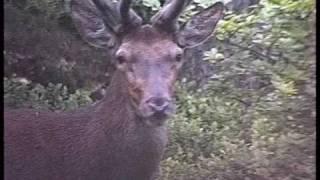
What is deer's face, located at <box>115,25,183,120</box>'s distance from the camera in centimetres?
391

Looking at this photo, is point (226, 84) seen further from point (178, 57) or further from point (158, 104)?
point (158, 104)

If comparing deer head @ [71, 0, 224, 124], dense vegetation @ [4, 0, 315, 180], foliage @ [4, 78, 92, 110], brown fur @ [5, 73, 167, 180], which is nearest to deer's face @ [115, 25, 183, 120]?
deer head @ [71, 0, 224, 124]

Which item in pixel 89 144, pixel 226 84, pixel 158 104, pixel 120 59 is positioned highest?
pixel 120 59

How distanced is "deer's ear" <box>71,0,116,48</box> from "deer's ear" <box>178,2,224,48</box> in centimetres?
38

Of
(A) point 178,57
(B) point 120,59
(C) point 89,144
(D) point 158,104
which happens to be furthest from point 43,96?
(D) point 158,104

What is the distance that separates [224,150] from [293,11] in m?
0.86

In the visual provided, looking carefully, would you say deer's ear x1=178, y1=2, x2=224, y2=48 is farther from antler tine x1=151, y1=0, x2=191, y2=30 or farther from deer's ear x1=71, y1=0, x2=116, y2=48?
deer's ear x1=71, y1=0, x2=116, y2=48

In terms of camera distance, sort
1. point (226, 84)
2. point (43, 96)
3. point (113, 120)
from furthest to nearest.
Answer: point (43, 96), point (226, 84), point (113, 120)

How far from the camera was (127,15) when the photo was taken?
4152mm

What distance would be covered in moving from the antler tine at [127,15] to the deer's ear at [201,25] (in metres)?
0.26

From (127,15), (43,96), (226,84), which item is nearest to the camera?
(127,15)

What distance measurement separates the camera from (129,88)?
412cm

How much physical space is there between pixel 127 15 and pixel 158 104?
0.52m

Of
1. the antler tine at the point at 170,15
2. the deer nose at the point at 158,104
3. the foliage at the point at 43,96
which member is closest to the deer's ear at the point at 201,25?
the antler tine at the point at 170,15
